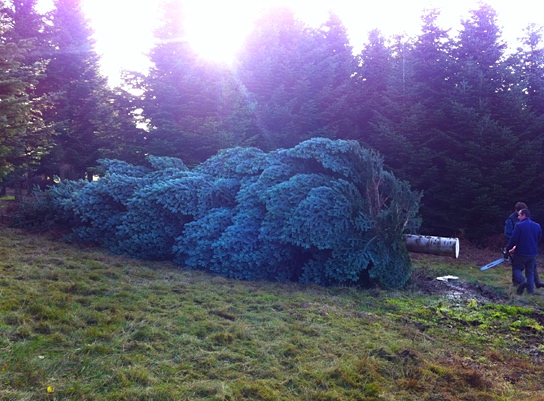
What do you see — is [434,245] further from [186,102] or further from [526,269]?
[186,102]

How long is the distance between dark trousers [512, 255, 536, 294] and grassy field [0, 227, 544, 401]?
348 millimetres

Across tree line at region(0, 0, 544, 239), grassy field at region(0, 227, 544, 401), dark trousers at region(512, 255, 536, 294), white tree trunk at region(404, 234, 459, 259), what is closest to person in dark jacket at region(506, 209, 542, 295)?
dark trousers at region(512, 255, 536, 294)

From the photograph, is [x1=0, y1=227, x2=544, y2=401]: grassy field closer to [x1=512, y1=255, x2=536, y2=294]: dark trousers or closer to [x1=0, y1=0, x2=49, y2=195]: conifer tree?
[x1=512, y1=255, x2=536, y2=294]: dark trousers

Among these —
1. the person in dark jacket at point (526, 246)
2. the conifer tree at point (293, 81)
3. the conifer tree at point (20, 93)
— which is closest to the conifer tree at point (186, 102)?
the conifer tree at point (293, 81)

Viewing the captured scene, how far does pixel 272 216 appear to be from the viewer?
675 cm

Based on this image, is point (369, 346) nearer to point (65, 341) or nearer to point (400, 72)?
point (65, 341)

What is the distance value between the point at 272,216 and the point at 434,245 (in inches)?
117

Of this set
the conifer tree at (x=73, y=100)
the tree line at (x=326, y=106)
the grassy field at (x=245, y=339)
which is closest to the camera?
the grassy field at (x=245, y=339)

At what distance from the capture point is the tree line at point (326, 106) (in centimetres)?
1225

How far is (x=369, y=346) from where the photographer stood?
156 inches

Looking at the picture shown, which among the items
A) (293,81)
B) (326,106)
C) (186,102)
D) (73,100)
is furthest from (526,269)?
(73,100)

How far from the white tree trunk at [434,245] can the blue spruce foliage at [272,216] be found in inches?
11.1

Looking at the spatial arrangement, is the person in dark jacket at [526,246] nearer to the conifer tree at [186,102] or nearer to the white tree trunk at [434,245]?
the white tree trunk at [434,245]

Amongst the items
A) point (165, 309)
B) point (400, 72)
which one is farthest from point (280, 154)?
point (400, 72)
